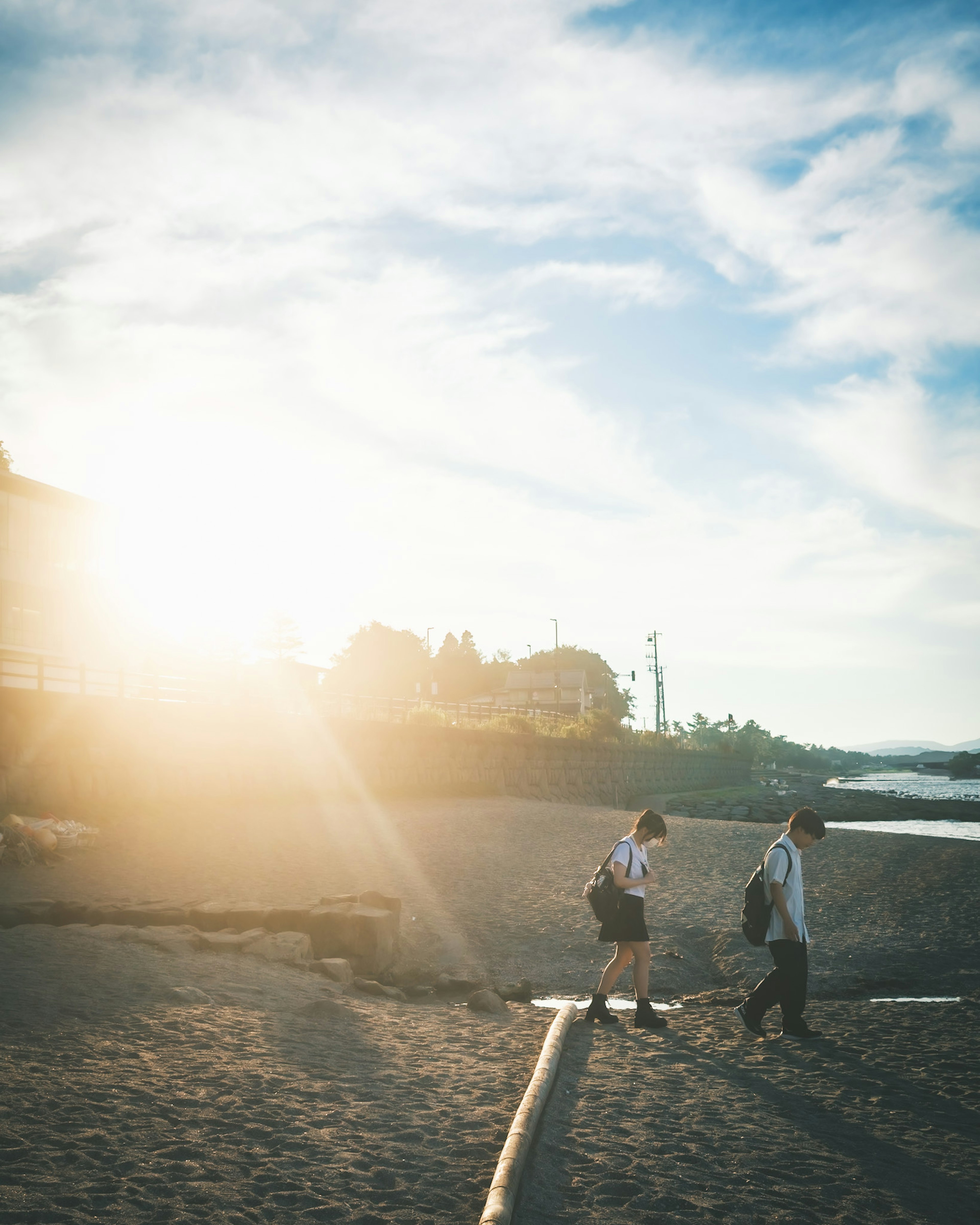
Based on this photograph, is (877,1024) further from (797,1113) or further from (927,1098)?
(797,1113)

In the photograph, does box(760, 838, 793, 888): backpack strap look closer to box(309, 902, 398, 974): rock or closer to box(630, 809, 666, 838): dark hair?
box(630, 809, 666, 838): dark hair

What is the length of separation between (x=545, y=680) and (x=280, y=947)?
83.2 meters

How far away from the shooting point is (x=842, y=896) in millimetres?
13516

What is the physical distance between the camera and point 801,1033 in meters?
6.89

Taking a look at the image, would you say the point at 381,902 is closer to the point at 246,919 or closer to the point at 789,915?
the point at 246,919

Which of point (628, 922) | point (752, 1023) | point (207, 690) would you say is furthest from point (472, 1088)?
point (207, 690)

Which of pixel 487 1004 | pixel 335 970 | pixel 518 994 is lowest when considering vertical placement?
pixel 518 994

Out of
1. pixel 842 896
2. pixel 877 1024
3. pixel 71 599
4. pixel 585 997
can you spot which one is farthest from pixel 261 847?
pixel 71 599

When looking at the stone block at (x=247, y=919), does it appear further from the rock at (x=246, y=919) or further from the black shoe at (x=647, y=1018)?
the black shoe at (x=647, y=1018)

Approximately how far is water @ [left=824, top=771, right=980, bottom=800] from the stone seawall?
40260mm

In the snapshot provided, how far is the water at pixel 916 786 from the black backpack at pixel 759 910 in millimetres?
57774

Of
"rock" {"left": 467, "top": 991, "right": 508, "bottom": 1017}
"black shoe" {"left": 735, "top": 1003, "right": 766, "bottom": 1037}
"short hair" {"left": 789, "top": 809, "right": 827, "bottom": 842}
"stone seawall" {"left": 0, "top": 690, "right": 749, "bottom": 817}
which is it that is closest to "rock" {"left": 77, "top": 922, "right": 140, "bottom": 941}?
"rock" {"left": 467, "top": 991, "right": 508, "bottom": 1017}

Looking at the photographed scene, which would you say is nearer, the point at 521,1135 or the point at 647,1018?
the point at 521,1135

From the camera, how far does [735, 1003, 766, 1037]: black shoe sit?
22.5 feet
